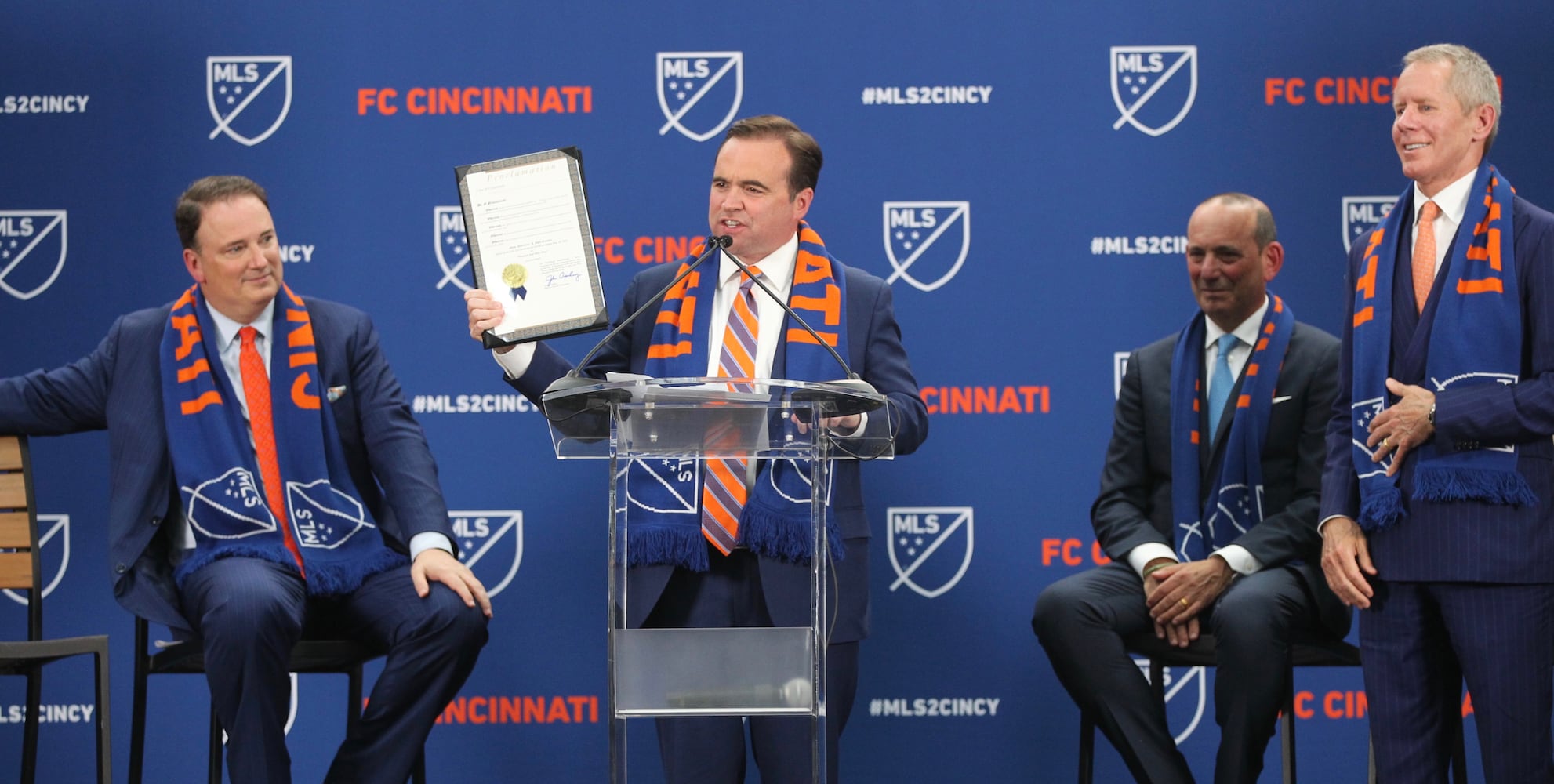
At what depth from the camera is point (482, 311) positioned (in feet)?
9.50

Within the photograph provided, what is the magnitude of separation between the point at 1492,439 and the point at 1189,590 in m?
0.78

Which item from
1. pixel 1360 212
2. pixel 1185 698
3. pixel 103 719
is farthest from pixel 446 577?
pixel 1360 212

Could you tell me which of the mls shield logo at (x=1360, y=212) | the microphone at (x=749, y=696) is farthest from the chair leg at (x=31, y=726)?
the mls shield logo at (x=1360, y=212)

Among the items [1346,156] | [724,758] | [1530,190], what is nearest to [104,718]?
[724,758]

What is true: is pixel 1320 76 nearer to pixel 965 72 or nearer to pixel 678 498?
pixel 965 72

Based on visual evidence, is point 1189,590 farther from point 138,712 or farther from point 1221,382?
point 138,712

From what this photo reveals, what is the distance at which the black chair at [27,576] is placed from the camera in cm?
339

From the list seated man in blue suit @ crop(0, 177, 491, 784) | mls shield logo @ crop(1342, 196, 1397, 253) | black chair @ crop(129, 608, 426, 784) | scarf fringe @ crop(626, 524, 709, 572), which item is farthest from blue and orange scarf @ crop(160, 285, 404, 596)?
mls shield logo @ crop(1342, 196, 1397, 253)

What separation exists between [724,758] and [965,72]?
231cm

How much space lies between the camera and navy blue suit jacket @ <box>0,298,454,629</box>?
3.40 m

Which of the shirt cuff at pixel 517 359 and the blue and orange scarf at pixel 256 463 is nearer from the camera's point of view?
the shirt cuff at pixel 517 359

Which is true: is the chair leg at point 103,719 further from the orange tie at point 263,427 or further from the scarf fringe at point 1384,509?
the scarf fringe at point 1384,509

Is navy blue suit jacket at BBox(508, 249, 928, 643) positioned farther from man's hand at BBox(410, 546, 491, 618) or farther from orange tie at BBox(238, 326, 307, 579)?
orange tie at BBox(238, 326, 307, 579)

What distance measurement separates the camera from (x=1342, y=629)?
138 inches
